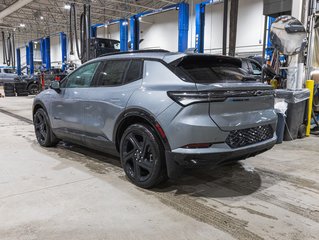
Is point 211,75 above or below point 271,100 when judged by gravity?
above

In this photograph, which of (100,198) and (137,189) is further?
(137,189)

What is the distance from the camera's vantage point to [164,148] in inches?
108

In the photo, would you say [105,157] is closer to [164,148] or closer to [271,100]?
[164,148]

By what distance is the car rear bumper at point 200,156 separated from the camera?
2516 mm

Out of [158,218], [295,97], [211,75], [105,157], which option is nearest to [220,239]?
[158,218]

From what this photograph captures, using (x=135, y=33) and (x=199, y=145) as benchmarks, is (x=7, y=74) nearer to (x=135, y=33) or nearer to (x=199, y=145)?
(x=135, y=33)

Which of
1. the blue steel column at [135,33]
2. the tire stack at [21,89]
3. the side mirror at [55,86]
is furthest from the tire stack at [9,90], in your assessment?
the side mirror at [55,86]

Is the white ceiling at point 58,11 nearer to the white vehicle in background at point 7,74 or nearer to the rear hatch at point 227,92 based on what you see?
the white vehicle in background at point 7,74

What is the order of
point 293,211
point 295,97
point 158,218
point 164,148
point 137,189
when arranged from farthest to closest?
1. point 295,97
2. point 137,189
3. point 164,148
4. point 293,211
5. point 158,218

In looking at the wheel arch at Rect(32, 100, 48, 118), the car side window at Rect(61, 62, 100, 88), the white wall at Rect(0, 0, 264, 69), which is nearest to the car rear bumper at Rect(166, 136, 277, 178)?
the car side window at Rect(61, 62, 100, 88)

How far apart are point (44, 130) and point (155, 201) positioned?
294cm

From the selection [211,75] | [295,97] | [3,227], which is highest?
[211,75]

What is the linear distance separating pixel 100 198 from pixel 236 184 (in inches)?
59.7

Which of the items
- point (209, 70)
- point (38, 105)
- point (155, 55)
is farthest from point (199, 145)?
point (38, 105)
